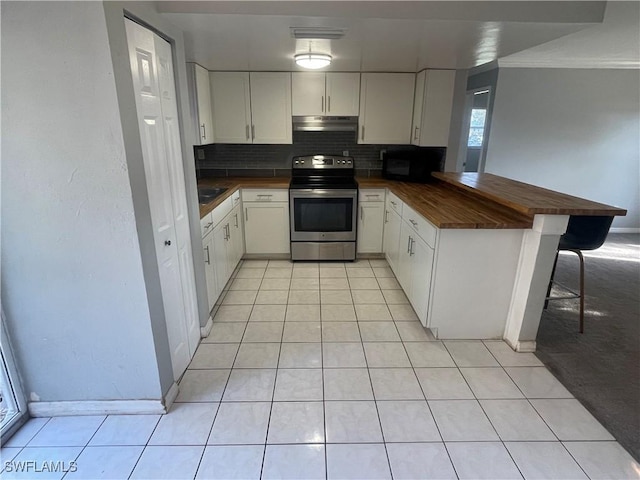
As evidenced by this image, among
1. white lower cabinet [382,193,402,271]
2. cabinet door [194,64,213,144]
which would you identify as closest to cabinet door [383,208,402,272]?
white lower cabinet [382,193,402,271]

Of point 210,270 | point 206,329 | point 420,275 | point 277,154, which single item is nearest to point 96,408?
point 206,329

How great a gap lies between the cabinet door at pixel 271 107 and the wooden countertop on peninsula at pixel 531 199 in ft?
6.34

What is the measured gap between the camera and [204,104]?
350cm

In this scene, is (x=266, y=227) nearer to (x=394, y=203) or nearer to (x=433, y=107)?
(x=394, y=203)

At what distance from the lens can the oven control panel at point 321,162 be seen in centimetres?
404

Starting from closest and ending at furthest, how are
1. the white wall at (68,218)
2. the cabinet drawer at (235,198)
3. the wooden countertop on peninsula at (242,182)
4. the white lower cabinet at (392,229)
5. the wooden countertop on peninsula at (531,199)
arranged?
the white wall at (68,218) < the wooden countertop on peninsula at (531,199) < the white lower cabinet at (392,229) < the cabinet drawer at (235,198) < the wooden countertop on peninsula at (242,182)

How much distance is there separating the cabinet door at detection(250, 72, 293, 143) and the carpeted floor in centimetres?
312

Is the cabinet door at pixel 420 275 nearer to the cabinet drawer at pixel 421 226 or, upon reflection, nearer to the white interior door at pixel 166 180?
the cabinet drawer at pixel 421 226

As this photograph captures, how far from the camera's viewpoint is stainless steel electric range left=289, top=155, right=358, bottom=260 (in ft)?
12.2

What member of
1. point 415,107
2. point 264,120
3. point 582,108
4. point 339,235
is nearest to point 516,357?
point 339,235

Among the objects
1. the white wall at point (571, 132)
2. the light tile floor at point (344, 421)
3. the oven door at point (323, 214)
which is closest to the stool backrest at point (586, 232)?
the light tile floor at point (344, 421)

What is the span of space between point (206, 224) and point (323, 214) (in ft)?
4.88

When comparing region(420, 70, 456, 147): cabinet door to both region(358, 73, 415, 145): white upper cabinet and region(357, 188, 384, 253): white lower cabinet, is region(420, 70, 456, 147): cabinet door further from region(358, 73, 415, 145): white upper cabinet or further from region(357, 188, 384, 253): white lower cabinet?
region(357, 188, 384, 253): white lower cabinet

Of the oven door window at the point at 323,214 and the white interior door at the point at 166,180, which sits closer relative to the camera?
the white interior door at the point at 166,180
